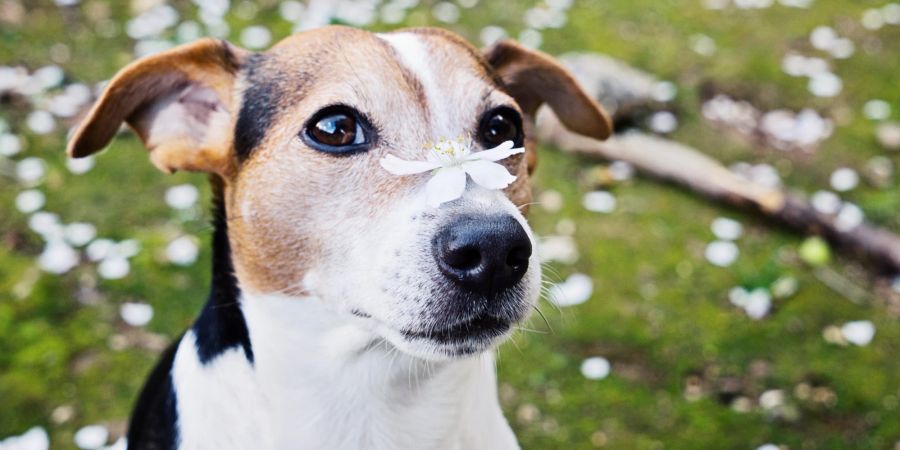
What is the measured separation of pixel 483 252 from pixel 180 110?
4.06ft

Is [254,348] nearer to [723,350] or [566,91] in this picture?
[566,91]

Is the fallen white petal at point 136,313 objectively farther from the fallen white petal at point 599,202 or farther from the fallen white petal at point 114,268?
the fallen white petal at point 599,202

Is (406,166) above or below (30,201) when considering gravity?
above

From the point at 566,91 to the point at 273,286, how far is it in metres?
1.28

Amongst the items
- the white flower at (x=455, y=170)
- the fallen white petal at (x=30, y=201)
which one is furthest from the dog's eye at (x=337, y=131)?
the fallen white petal at (x=30, y=201)

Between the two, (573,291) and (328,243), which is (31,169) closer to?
(573,291)

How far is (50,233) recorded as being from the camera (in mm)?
5000

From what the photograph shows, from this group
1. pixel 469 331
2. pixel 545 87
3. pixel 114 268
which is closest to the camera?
pixel 469 331

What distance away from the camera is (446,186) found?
2281 millimetres

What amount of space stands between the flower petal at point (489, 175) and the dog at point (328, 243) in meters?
0.07

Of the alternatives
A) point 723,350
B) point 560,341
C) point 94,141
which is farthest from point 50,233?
point 723,350

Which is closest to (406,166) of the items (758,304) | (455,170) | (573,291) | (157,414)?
(455,170)

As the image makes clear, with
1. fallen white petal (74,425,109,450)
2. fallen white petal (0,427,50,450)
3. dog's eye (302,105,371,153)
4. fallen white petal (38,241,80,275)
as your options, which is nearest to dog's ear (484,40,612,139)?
dog's eye (302,105,371,153)

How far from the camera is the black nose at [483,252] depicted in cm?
224
